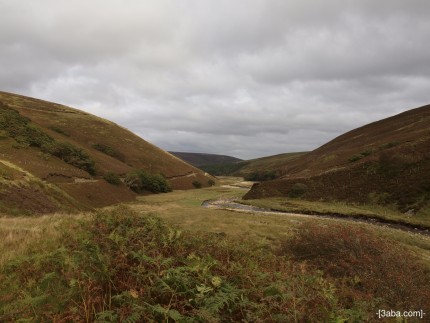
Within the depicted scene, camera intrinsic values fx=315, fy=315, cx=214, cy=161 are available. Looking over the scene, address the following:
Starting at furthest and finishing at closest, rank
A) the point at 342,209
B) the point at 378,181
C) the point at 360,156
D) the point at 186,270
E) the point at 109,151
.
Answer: the point at 109,151, the point at 360,156, the point at 378,181, the point at 342,209, the point at 186,270

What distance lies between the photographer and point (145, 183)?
266 ft

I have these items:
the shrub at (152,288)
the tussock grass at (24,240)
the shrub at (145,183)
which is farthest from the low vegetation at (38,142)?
the shrub at (152,288)

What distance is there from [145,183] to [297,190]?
1601 inches

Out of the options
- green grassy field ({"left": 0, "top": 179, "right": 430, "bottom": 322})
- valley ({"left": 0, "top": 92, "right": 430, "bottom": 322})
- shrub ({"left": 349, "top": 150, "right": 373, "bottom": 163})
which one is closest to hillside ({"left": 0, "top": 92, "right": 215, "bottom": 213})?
valley ({"left": 0, "top": 92, "right": 430, "bottom": 322})

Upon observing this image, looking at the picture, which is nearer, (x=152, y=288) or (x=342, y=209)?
(x=152, y=288)

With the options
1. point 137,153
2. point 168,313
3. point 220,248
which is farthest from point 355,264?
point 137,153

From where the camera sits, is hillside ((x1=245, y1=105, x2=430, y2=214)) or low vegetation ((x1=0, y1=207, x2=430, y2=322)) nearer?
low vegetation ((x1=0, y1=207, x2=430, y2=322))

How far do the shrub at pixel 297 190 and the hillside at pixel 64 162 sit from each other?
105ft

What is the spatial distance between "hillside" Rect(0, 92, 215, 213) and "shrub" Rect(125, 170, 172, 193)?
3.50 meters

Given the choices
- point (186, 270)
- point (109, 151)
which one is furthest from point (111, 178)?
point (186, 270)

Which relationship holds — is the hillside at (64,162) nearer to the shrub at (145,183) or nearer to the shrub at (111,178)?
the shrub at (111,178)

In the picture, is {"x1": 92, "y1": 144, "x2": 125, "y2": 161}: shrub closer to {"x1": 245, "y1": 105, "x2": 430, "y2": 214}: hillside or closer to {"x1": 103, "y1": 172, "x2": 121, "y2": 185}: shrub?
{"x1": 103, "y1": 172, "x2": 121, "y2": 185}: shrub

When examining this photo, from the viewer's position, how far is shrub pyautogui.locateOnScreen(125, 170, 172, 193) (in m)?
75.9

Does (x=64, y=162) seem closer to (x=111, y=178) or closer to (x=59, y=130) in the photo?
(x=111, y=178)
